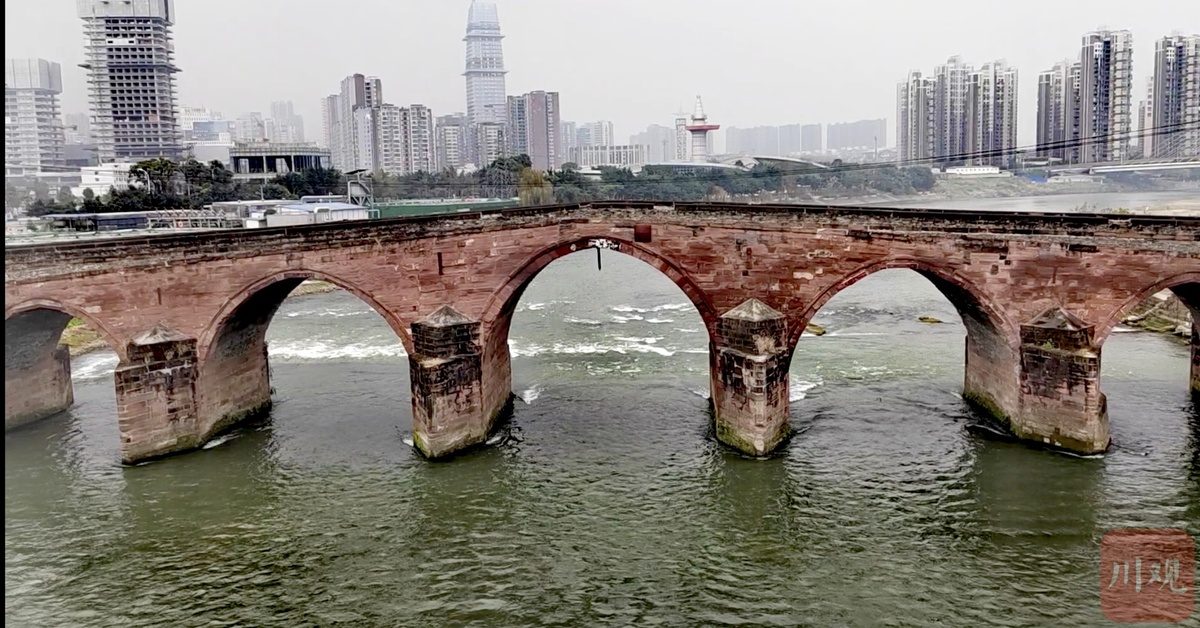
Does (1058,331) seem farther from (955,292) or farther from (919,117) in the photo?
(919,117)

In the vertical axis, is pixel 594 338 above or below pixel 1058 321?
below

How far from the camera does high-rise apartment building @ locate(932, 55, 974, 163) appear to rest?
3061 inches

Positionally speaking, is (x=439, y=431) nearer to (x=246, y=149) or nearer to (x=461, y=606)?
(x=461, y=606)

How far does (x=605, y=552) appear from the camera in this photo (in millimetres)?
11086

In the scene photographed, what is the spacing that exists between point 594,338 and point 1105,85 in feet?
177

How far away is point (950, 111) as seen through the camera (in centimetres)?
7919

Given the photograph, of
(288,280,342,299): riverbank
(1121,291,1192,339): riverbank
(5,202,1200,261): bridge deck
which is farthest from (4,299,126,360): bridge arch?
(1121,291,1192,339): riverbank

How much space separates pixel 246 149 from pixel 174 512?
4499cm

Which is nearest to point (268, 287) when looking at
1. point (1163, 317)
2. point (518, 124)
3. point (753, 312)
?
point (753, 312)

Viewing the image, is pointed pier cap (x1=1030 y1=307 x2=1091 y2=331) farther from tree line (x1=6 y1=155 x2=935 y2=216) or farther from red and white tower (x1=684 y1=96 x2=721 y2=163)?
red and white tower (x1=684 y1=96 x2=721 y2=163)

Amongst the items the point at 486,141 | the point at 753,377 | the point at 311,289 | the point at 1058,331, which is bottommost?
the point at 753,377

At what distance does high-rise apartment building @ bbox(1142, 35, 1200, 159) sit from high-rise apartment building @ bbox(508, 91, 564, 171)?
65612 millimetres

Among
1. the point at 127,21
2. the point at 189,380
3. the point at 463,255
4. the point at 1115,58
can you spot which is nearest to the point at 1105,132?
the point at 1115,58

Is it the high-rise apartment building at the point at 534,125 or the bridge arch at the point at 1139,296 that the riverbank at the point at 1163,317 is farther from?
the high-rise apartment building at the point at 534,125
